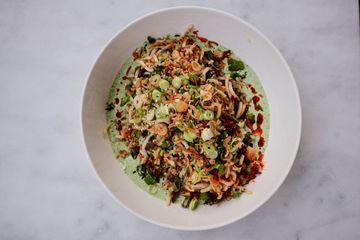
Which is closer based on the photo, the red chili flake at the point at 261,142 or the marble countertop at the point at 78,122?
the red chili flake at the point at 261,142

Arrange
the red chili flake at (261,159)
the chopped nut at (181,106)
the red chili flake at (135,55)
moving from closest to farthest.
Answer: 1. the chopped nut at (181,106)
2. the red chili flake at (261,159)
3. the red chili flake at (135,55)

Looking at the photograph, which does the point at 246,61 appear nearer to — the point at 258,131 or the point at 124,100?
the point at 258,131

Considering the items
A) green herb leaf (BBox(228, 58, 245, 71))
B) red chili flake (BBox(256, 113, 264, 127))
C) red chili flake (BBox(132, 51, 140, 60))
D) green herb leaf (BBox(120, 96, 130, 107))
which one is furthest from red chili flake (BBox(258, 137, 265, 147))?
red chili flake (BBox(132, 51, 140, 60))

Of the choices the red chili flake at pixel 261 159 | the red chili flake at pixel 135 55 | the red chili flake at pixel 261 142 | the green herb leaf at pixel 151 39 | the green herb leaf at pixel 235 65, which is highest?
the green herb leaf at pixel 151 39

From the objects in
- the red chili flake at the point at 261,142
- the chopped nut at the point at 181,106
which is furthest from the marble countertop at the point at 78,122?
the chopped nut at the point at 181,106

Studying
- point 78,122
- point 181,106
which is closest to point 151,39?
point 181,106

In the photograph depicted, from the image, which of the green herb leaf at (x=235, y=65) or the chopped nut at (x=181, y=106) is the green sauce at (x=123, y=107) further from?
the chopped nut at (x=181, y=106)

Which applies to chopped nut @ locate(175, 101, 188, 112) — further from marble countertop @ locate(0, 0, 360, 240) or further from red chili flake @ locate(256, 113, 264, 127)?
marble countertop @ locate(0, 0, 360, 240)
